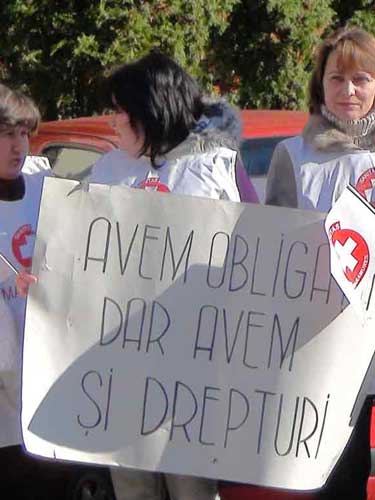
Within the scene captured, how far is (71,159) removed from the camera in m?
5.05

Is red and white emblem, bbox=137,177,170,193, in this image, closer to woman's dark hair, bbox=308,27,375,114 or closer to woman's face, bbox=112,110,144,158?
woman's face, bbox=112,110,144,158

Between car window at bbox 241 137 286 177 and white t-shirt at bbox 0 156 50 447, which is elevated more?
car window at bbox 241 137 286 177

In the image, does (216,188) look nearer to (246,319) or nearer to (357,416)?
(246,319)

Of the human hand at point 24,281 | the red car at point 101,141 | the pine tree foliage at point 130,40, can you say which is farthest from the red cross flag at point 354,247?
the pine tree foliage at point 130,40

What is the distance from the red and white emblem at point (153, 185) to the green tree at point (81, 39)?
4.83 meters

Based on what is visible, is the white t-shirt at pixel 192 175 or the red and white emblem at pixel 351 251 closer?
the red and white emblem at pixel 351 251

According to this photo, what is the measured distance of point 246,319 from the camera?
11.0 ft

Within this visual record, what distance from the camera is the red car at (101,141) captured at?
4777mm

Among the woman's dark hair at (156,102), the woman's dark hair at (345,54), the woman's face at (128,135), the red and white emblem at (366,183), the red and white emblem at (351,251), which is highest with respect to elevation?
the woman's dark hair at (345,54)

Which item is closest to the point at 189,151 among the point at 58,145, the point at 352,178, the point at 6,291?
the point at 352,178

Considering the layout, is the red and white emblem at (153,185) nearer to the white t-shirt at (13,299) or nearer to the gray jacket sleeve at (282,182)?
the gray jacket sleeve at (282,182)

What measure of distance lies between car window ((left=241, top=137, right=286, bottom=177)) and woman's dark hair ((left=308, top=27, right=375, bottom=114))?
1187 mm

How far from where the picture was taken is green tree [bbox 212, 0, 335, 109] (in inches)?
380

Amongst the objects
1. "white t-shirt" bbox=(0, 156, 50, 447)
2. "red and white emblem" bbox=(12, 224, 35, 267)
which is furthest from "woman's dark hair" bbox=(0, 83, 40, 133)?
"red and white emblem" bbox=(12, 224, 35, 267)
